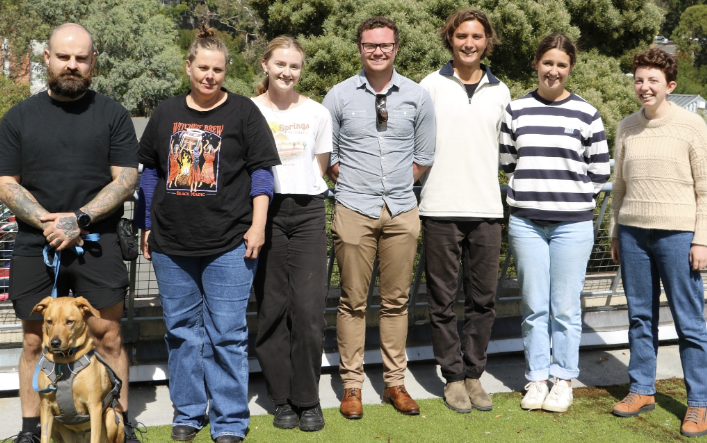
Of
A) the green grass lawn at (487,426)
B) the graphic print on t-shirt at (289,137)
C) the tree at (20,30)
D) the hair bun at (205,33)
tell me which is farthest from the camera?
the tree at (20,30)

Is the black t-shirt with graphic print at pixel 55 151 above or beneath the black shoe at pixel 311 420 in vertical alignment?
above

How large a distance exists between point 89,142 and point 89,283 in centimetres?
77

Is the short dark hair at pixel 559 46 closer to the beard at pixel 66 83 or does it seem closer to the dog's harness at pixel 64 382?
the beard at pixel 66 83

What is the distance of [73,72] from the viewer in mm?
3502

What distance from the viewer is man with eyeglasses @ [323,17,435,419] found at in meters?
4.09

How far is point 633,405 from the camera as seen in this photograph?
4.43m

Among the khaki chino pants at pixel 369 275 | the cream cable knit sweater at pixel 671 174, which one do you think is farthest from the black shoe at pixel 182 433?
the cream cable knit sweater at pixel 671 174

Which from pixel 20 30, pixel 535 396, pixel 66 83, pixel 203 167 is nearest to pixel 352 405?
pixel 535 396

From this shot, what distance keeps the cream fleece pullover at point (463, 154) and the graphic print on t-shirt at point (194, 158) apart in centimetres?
144

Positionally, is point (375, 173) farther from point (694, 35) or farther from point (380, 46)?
point (694, 35)

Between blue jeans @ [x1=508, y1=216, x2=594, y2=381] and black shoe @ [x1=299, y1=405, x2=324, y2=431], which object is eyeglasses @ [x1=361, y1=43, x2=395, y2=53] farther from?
black shoe @ [x1=299, y1=405, x2=324, y2=431]

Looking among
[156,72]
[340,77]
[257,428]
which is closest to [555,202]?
[257,428]

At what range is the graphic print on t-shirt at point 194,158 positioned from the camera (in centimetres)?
361

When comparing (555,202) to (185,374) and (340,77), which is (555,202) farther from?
(340,77)
